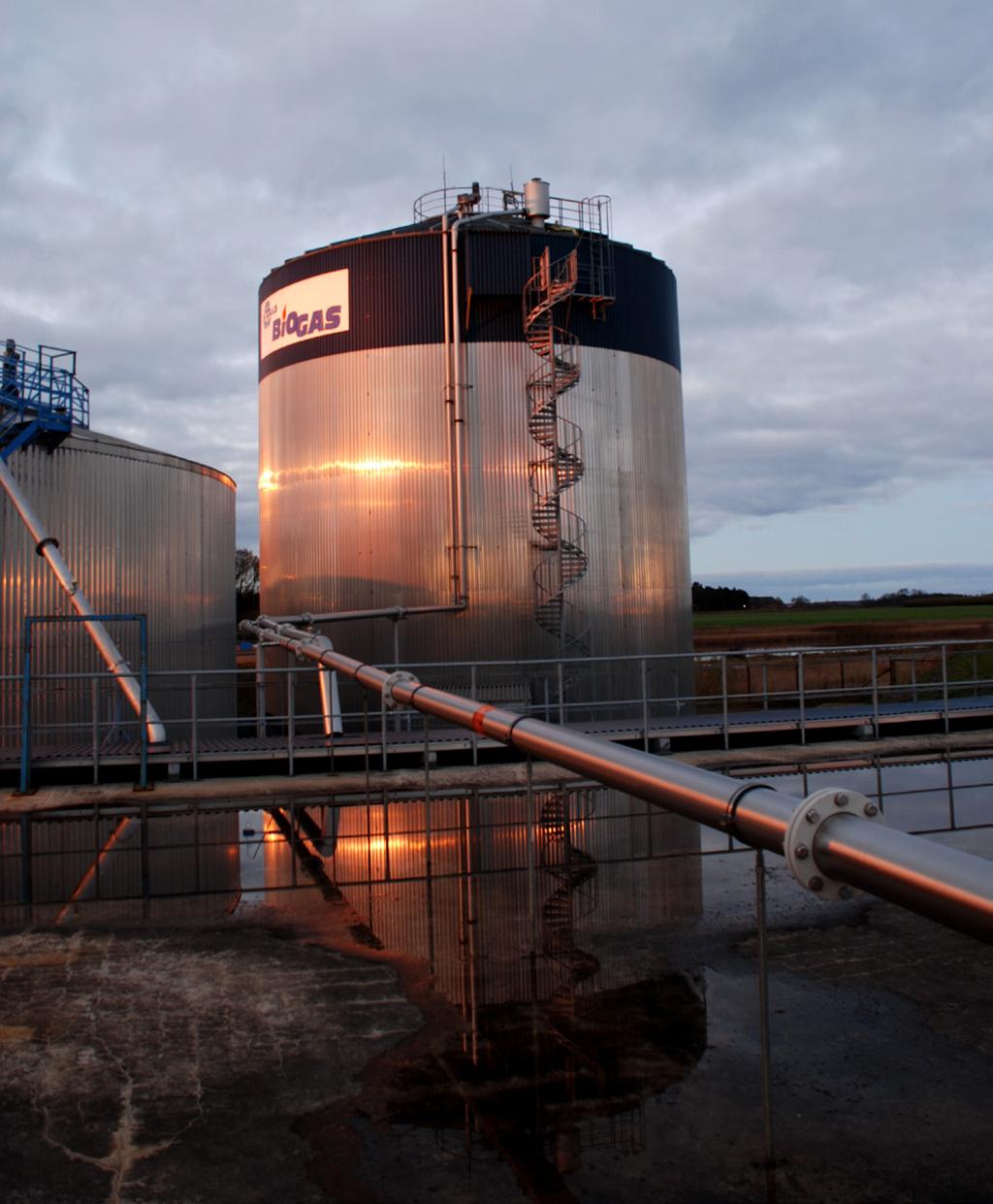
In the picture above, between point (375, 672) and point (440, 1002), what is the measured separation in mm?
5077

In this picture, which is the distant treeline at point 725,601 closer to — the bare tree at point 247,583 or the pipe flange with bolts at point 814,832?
the bare tree at point 247,583

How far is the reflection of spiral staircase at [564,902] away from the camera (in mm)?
6692

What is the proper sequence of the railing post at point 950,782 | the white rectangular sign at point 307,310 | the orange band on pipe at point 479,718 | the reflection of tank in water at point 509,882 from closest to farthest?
the reflection of tank in water at point 509,882, the orange band on pipe at point 479,718, the railing post at point 950,782, the white rectangular sign at point 307,310

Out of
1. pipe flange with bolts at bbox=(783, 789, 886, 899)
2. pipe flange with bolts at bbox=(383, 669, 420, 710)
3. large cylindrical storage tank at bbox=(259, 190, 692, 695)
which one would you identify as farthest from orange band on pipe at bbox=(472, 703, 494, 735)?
large cylindrical storage tank at bbox=(259, 190, 692, 695)

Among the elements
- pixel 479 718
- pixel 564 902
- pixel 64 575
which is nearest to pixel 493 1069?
pixel 479 718

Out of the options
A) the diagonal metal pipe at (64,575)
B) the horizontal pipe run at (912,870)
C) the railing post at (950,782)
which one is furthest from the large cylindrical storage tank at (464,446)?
the horizontal pipe run at (912,870)

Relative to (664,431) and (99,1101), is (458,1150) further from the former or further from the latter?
(664,431)

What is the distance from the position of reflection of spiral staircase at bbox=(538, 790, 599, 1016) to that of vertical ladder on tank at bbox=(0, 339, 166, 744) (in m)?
8.17

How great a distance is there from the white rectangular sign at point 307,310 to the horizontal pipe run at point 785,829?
19238 millimetres

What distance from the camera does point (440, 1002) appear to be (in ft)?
20.8

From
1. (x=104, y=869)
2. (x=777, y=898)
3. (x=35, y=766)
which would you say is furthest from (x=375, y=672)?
(x=35, y=766)

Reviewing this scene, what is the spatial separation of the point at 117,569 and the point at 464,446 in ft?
26.8

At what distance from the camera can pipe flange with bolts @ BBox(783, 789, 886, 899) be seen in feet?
13.3

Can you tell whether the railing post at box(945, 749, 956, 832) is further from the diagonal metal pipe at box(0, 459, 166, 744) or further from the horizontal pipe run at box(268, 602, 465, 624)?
the diagonal metal pipe at box(0, 459, 166, 744)
